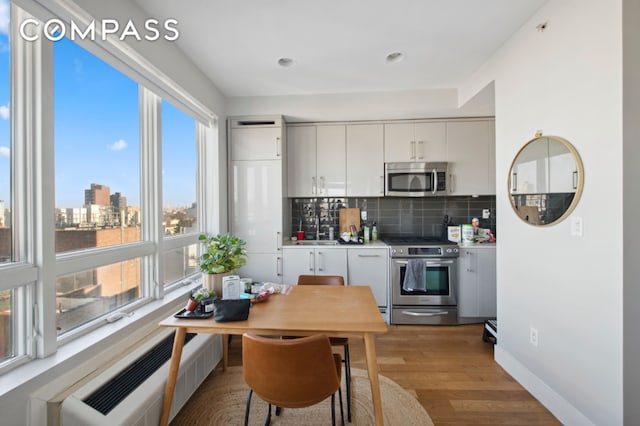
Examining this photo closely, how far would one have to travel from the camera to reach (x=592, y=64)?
140 centimetres

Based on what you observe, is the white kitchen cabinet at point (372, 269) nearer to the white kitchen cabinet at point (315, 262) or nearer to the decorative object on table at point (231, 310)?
the white kitchen cabinet at point (315, 262)

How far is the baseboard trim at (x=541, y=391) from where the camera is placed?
5.05ft

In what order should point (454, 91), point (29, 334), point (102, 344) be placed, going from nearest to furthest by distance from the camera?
point (29, 334) → point (102, 344) → point (454, 91)

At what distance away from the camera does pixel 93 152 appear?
1500 mm

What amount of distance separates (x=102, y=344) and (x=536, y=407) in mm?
2696

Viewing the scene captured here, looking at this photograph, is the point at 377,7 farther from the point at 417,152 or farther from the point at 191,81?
the point at 417,152

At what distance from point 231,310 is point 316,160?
2.33m

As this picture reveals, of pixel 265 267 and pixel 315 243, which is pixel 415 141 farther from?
pixel 265 267

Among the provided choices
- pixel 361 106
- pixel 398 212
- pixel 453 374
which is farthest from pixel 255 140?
pixel 453 374

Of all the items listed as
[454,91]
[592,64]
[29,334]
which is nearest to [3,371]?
[29,334]

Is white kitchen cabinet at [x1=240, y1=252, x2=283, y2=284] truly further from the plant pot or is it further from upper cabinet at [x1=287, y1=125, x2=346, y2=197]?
the plant pot

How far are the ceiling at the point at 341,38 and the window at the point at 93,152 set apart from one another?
60 cm

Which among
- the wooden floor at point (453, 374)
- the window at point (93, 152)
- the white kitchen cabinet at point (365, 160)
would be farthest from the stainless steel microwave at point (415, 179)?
the window at point (93, 152)

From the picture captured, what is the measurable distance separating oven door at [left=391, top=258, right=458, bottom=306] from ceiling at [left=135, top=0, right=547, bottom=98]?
1976 mm
